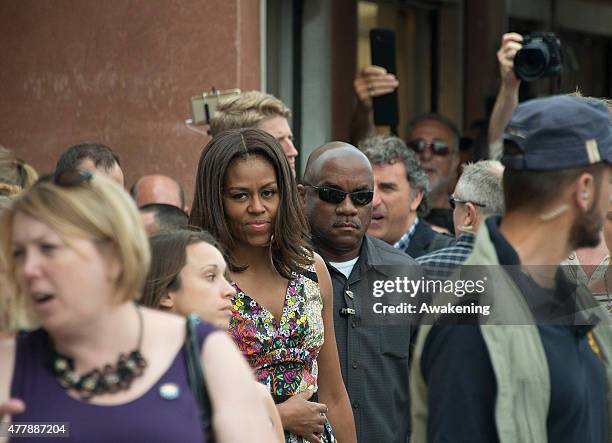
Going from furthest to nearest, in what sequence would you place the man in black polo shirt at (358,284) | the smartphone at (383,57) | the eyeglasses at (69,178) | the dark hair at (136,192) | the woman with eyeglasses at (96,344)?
the smartphone at (383,57) → the dark hair at (136,192) → the man in black polo shirt at (358,284) → the eyeglasses at (69,178) → the woman with eyeglasses at (96,344)

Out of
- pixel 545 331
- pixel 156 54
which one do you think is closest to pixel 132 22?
pixel 156 54

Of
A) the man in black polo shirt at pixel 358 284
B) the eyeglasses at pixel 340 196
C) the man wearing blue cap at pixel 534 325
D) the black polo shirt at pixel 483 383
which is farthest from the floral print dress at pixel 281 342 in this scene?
the black polo shirt at pixel 483 383

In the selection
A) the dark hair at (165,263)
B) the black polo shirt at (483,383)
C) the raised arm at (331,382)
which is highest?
the dark hair at (165,263)

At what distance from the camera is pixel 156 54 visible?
759 cm

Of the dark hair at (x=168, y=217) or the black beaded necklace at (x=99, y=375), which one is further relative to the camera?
the dark hair at (x=168, y=217)

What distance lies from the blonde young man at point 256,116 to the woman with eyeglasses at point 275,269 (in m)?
1.37

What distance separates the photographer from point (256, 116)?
614 cm

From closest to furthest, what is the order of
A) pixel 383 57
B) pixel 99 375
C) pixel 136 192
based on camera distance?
1. pixel 99 375
2. pixel 136 192
3. pixel 383 57

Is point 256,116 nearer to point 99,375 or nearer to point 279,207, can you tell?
point 279,207

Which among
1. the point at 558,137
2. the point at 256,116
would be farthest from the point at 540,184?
the point at 256,116

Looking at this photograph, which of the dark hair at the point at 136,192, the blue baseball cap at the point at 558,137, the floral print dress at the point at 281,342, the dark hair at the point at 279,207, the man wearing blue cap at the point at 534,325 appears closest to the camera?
the man wearing blue cap at the point at 534,325

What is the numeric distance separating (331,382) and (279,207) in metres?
0.70

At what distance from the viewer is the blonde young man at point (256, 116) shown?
6098 mm

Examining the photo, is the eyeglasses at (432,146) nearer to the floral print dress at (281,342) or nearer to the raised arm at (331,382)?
the raised arm at (331,382)
